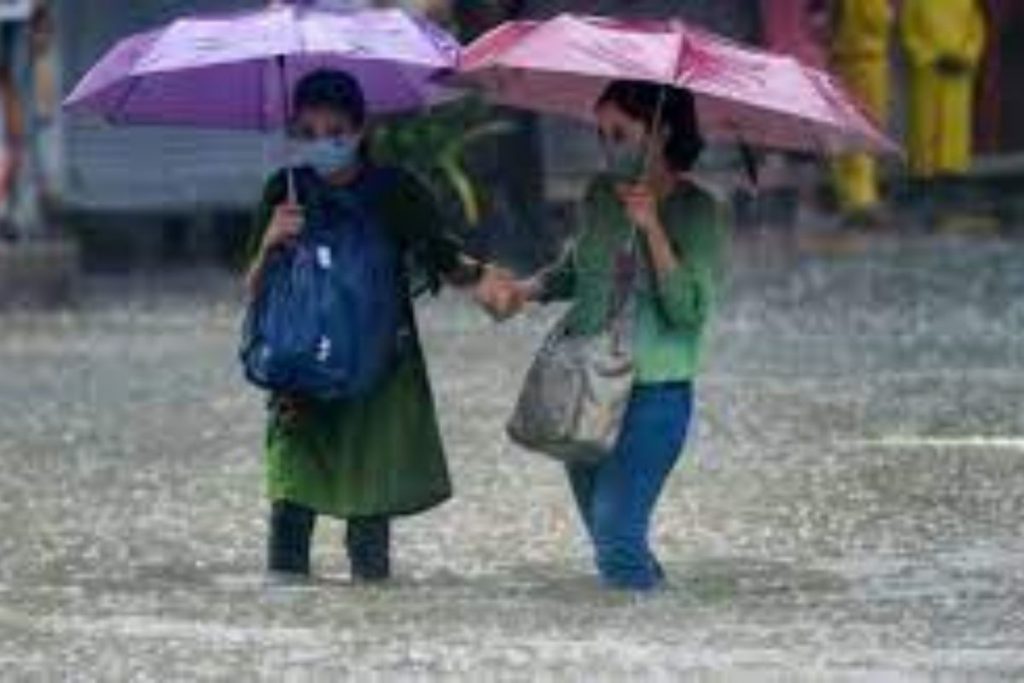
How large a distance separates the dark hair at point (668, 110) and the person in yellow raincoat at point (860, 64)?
10.6m

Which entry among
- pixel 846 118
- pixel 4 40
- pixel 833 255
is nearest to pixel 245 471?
pixel 846 118

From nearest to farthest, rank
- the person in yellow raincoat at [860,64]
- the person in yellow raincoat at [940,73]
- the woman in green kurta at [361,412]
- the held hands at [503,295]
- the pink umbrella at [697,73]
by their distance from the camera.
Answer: the pink umbrella at [697,73] < the held hands at [503,295] < the woman in green kurta at [361,412] < the person in yellow raincoat at [860,64] < the person in yellow raincoat at [940,73]

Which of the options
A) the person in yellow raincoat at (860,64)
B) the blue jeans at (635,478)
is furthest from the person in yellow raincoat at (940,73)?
the blue jeans at (635,478)

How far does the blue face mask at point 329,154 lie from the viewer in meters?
10.0

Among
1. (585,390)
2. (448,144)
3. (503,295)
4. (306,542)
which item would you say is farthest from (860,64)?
(585,390)

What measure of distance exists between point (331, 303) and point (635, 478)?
3.13 feet

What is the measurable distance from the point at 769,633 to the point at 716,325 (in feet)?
25.5

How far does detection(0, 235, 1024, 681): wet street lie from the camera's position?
914 centimetres

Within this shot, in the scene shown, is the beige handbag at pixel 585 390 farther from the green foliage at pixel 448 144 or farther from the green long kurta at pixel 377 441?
the green foliage at pixel 448 144

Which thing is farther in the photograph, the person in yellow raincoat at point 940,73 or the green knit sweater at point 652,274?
the person in yellow raincoat at point 940,73

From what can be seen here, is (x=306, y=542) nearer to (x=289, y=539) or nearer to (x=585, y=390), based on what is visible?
(x=289, y=539)

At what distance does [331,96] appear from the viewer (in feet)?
32.9

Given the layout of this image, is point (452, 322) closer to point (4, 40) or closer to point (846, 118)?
point (4, 40)

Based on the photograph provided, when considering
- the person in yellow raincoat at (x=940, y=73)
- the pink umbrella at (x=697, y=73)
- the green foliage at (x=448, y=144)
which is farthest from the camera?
the person in yellow raincoat at (x=940, y=73)
